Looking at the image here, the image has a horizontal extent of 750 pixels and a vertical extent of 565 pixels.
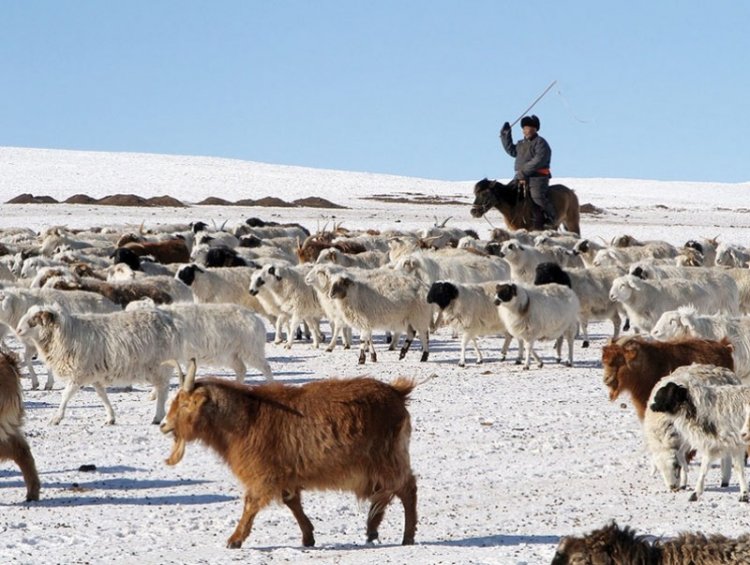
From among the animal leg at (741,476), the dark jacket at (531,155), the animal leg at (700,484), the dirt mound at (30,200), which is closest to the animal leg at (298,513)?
the animal leg at (700,484)

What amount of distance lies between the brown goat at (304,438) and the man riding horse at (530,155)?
18.6 meters

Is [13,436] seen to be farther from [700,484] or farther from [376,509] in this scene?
[700,484]

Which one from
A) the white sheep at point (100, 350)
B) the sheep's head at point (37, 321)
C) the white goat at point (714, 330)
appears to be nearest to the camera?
the white sheep at point (100, 350)

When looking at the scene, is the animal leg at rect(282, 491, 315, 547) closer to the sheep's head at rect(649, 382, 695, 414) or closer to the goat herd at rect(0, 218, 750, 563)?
the goat herd at rect(0, 218, 750, 563)

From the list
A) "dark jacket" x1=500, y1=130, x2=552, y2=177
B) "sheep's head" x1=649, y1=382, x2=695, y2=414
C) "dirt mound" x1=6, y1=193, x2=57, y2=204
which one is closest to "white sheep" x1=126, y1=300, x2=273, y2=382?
"sheep's head" x1=649, y1=382, x2=695, y2=414

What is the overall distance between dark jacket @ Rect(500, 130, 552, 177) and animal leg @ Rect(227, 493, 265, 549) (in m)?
19.0

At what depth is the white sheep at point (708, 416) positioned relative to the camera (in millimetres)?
9414

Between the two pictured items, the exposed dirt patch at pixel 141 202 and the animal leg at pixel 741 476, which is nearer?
the animal leg at pixel 741 476

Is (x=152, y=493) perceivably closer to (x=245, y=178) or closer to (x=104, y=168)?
(x=245, y=178)

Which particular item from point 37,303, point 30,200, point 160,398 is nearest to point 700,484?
point 160,398

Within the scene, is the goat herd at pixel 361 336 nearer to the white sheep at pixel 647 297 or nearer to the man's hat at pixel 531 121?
the white sheep at pixel 647 297

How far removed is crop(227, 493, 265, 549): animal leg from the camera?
312 inches

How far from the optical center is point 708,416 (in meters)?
9.52

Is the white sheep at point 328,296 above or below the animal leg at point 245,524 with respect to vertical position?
above
